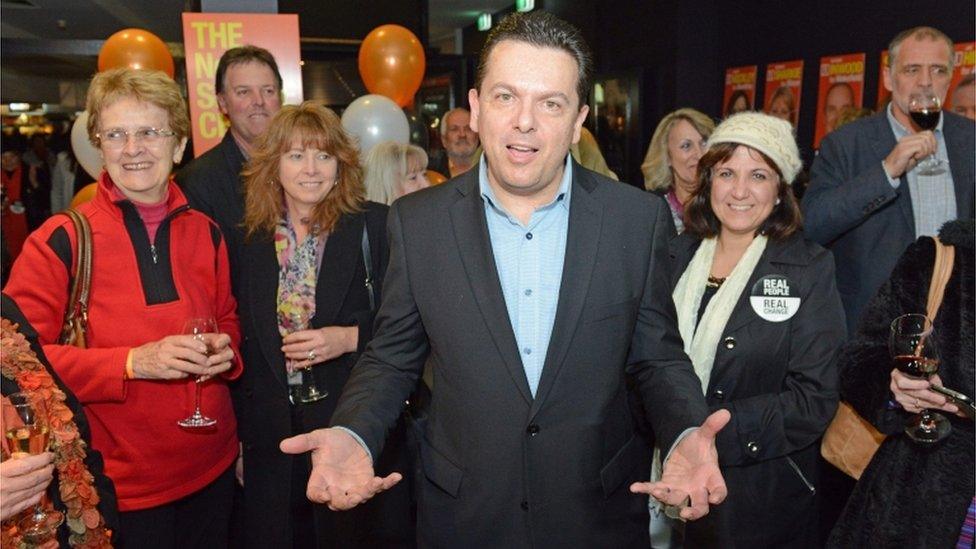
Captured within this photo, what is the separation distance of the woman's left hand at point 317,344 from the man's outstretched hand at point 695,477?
134 cm

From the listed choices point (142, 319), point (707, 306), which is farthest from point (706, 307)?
point (142, 319)

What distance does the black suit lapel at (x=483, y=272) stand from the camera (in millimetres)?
1683

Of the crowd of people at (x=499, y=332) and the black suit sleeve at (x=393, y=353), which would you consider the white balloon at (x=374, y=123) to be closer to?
the crowd of people at (x=499, y=332)

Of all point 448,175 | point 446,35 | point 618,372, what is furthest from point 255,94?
point 446,35

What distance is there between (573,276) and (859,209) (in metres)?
1.81

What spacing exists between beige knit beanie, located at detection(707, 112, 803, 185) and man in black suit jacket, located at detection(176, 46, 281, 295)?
165 centimetres

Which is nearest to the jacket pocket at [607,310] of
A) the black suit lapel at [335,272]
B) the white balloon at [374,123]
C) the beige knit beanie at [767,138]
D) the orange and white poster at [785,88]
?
the beige knit beanie at [767,138]

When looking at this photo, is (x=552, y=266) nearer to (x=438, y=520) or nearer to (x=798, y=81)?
(x=438, y=520)

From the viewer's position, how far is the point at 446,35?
17.4 metres

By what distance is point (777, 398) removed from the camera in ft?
7.46

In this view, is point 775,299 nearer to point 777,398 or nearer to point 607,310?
point 777,398

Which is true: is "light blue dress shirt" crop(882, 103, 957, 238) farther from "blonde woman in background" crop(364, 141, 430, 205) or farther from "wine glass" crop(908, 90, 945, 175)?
"blonde woman in background" crop(364, 141, 430, 205)

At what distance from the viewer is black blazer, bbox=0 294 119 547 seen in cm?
176

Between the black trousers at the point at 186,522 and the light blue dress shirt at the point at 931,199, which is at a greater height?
the light blue dress shirt at the point at 931,199
